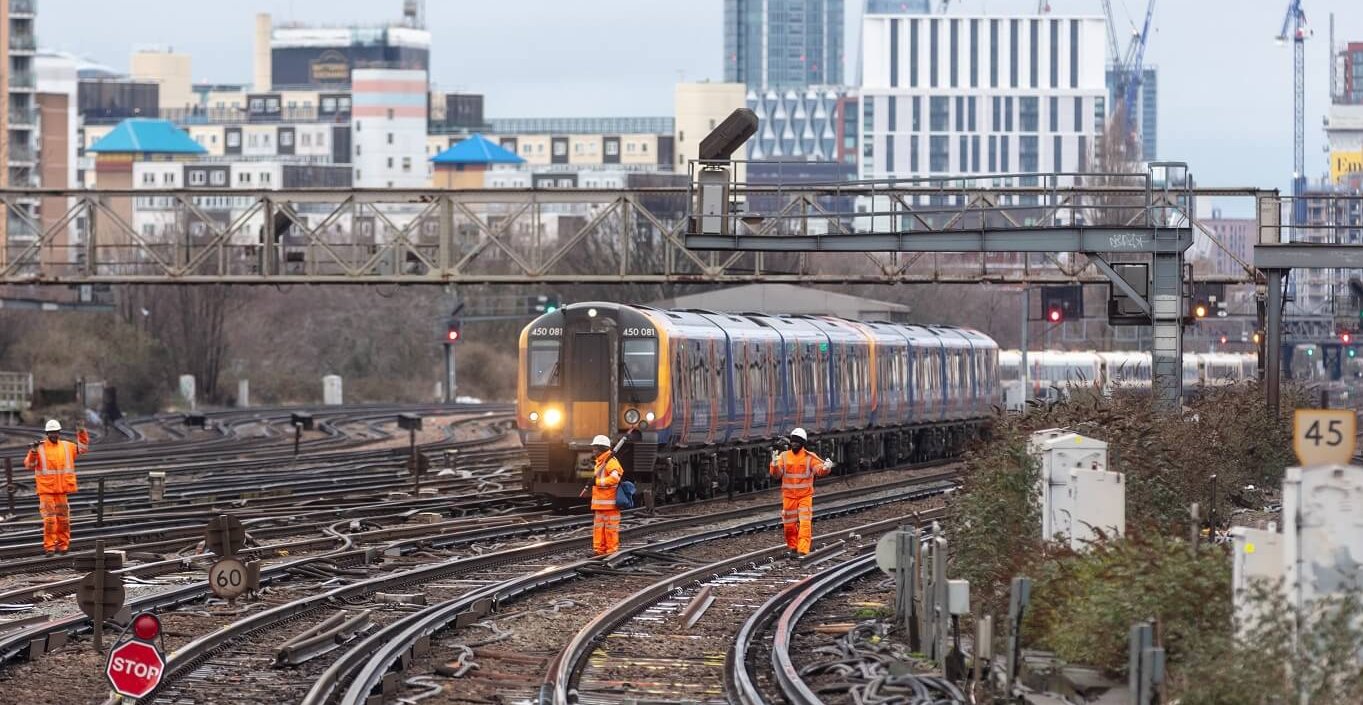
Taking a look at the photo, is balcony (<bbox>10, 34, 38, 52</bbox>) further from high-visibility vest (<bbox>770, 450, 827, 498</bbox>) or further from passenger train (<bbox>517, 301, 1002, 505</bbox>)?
high-visibility vest (<bbox>770, 450, 827, 498</bbox>)

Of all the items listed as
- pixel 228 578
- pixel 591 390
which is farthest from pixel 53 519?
pixel 591 390

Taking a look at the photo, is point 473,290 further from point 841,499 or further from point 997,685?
point 997,685

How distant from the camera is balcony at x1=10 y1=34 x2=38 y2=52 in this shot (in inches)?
4582

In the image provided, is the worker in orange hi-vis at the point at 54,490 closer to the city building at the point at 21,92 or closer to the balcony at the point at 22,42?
the city building at the point at 21,92

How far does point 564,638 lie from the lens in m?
18.1

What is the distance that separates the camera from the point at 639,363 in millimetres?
32281

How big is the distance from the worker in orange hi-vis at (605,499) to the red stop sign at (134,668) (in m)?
10.4

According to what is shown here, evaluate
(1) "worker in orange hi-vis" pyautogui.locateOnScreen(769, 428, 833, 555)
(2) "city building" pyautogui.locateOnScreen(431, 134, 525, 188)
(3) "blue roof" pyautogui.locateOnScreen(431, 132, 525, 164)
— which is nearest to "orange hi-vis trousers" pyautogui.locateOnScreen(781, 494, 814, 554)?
(1) "worker in orange hi-vis" pyautogui.locateOnScreen(769, 428, 833, 555)

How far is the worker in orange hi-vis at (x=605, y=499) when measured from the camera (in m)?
23.9

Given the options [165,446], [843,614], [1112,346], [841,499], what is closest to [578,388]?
[841,499]

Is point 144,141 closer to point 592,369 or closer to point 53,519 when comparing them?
point 592,369

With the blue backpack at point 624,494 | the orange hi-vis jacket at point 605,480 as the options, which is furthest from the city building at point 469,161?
the orange hi-vis jacket at point 605,480

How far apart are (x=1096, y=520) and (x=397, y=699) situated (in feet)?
18.0

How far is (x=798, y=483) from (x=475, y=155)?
529 feet
